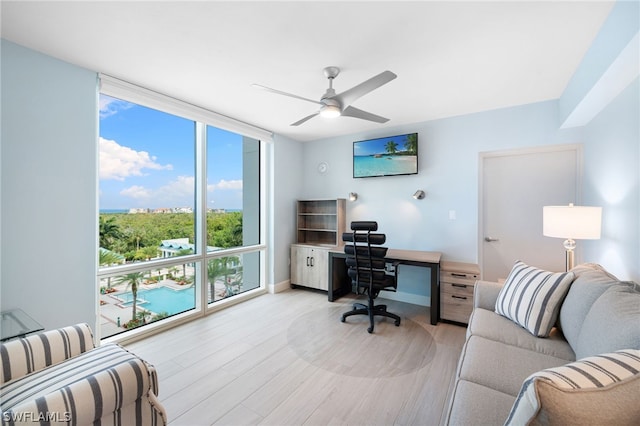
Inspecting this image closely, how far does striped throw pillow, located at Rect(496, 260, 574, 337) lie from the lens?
1.67 meters

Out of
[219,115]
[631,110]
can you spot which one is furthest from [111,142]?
[631,110]

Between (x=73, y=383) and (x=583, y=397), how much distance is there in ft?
5.75

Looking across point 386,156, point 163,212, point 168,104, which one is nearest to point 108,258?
point 163,212

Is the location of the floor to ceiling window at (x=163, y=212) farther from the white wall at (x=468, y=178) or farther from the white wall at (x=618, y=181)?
the white wall at (x=618, y=181)

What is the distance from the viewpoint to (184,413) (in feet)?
5.50

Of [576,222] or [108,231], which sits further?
[108,231]

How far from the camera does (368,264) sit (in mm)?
2887

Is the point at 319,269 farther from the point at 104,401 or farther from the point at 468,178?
the point at 104,401

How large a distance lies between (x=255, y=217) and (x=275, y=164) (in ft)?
2.92

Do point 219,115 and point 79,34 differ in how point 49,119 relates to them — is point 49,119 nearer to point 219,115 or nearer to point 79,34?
point 79,34

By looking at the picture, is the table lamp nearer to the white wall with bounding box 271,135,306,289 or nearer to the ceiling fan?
the ceiling fan

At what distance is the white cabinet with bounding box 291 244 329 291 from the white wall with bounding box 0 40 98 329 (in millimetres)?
2560

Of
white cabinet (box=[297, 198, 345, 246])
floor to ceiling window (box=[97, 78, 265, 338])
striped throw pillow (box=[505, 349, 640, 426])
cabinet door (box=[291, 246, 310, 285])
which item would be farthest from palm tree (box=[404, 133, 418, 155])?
striped throw pillow (box=[505, 349, 640, 426])

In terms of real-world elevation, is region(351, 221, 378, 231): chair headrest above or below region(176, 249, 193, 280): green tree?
above
